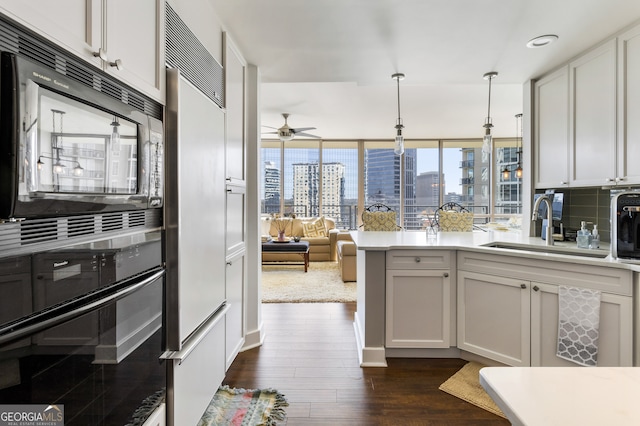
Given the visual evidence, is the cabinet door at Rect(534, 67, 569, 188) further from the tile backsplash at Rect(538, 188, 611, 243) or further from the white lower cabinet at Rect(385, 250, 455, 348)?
the white lower cabinet at Rect(385, 250, 455, 348)

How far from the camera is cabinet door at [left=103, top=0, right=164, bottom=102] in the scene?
1.08m

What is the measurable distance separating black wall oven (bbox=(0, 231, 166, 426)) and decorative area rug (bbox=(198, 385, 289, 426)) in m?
0.75

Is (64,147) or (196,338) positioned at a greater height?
(64,147)

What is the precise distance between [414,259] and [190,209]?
5.83 feet

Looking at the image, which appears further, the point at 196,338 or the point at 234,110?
the point at 234,110

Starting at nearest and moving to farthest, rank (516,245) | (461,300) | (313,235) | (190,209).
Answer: (190,209) → (461,300) → (516,245) → (313,235)

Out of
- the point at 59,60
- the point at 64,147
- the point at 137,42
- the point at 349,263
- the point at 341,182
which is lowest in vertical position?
the point at 349,263

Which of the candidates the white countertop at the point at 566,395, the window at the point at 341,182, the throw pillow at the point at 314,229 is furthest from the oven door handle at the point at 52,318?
the window at the point at 341,182

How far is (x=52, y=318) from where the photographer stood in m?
0.80

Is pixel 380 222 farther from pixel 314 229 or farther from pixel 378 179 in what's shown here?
pixel 378 179

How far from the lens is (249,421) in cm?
190

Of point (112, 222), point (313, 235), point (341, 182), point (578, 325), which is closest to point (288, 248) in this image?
point (313, 235)

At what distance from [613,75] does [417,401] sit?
2.59 m

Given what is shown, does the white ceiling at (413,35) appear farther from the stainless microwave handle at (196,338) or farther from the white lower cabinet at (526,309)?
the stainless microwave handle at (196,338)
